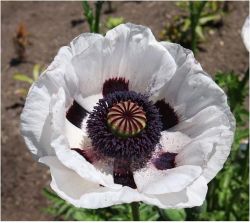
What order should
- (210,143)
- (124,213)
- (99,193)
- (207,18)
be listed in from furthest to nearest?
(207,18), (124,213), (210,143), (99,193)

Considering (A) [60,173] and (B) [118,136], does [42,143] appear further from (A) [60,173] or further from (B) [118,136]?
(B) [118,136]

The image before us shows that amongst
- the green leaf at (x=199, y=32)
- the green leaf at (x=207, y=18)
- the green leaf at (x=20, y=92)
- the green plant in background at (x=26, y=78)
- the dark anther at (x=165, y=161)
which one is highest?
the dark anther at (x=165, y=161)

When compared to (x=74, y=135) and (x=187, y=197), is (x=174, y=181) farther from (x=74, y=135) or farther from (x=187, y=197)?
(x=74, y=135)

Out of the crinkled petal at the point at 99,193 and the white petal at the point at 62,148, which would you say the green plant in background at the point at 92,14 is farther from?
the crinkled petal at the point at 99,193

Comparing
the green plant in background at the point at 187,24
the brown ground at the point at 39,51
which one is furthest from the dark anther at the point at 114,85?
the green plant in background at the point at 187,24

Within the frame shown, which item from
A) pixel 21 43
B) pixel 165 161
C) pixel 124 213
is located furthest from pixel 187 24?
pixel 165 161

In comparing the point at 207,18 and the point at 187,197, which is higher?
the point at 187,197
